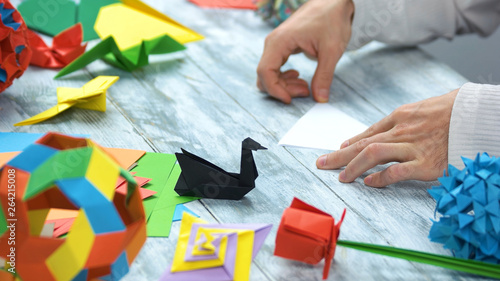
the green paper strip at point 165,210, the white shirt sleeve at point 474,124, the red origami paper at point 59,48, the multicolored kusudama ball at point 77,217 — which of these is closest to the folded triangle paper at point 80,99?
the red origami paper at point 59,48

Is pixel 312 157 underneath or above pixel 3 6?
underneath

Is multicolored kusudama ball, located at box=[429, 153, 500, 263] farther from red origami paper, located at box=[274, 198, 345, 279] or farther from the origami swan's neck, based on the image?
the origami swan's neck

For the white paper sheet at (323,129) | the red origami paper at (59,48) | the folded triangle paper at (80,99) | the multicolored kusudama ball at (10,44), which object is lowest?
the white paper sheet at (323,129)

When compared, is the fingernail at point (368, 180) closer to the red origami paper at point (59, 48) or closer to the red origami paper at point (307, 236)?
the red origami paper at point (307, 236)

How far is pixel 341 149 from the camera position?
82cm

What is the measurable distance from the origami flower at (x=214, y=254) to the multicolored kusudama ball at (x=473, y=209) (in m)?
0.22

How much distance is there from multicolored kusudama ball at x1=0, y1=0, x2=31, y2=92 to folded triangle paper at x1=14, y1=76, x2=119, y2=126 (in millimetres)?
78

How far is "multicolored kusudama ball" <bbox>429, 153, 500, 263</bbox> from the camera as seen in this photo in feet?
1.91

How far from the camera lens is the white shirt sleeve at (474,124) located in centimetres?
73

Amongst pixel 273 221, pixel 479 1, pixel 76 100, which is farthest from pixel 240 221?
pixel 479 1

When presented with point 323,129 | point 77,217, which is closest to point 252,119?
point 323,129

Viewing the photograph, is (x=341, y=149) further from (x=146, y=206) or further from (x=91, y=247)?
(x=91, y=247)

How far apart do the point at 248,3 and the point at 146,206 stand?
79 cm

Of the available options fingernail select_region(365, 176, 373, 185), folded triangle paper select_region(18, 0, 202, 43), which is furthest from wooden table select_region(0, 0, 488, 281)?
folded triangle paper select_region(18, 0, 202, 43)
